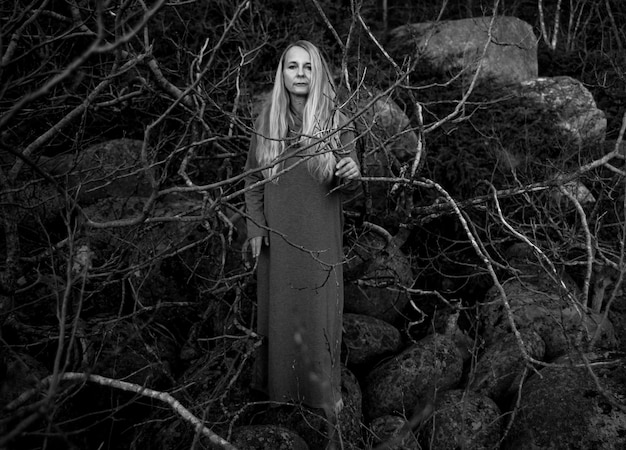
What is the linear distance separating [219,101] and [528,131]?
8.85 ft

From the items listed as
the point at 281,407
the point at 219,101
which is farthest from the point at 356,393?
the point at 219,101

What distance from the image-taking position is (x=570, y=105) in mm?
5277

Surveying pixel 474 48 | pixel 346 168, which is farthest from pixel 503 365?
pixel 474 48

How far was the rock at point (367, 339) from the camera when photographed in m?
3.97

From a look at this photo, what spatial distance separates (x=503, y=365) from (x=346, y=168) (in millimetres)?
1719

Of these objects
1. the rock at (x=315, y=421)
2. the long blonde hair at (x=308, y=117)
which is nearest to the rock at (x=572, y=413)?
the rock at (x=315, y=421)

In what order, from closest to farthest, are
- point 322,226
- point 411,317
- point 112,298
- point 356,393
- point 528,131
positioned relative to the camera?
1. point 322,226
2. point 356,393
3. point 112,298
4. point 411,317
5. point 528,131

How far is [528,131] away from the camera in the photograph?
5.10 m

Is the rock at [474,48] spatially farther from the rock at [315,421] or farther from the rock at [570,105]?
the rock at [315,421]

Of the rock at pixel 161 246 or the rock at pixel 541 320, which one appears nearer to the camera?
the rock at pixel 541 320

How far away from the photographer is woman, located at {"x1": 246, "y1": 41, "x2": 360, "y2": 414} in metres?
3.28

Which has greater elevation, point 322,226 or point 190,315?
point 322,226

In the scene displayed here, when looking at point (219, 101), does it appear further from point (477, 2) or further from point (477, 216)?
point (477, 2)

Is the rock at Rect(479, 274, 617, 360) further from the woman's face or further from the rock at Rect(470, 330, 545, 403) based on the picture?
the woman's face
